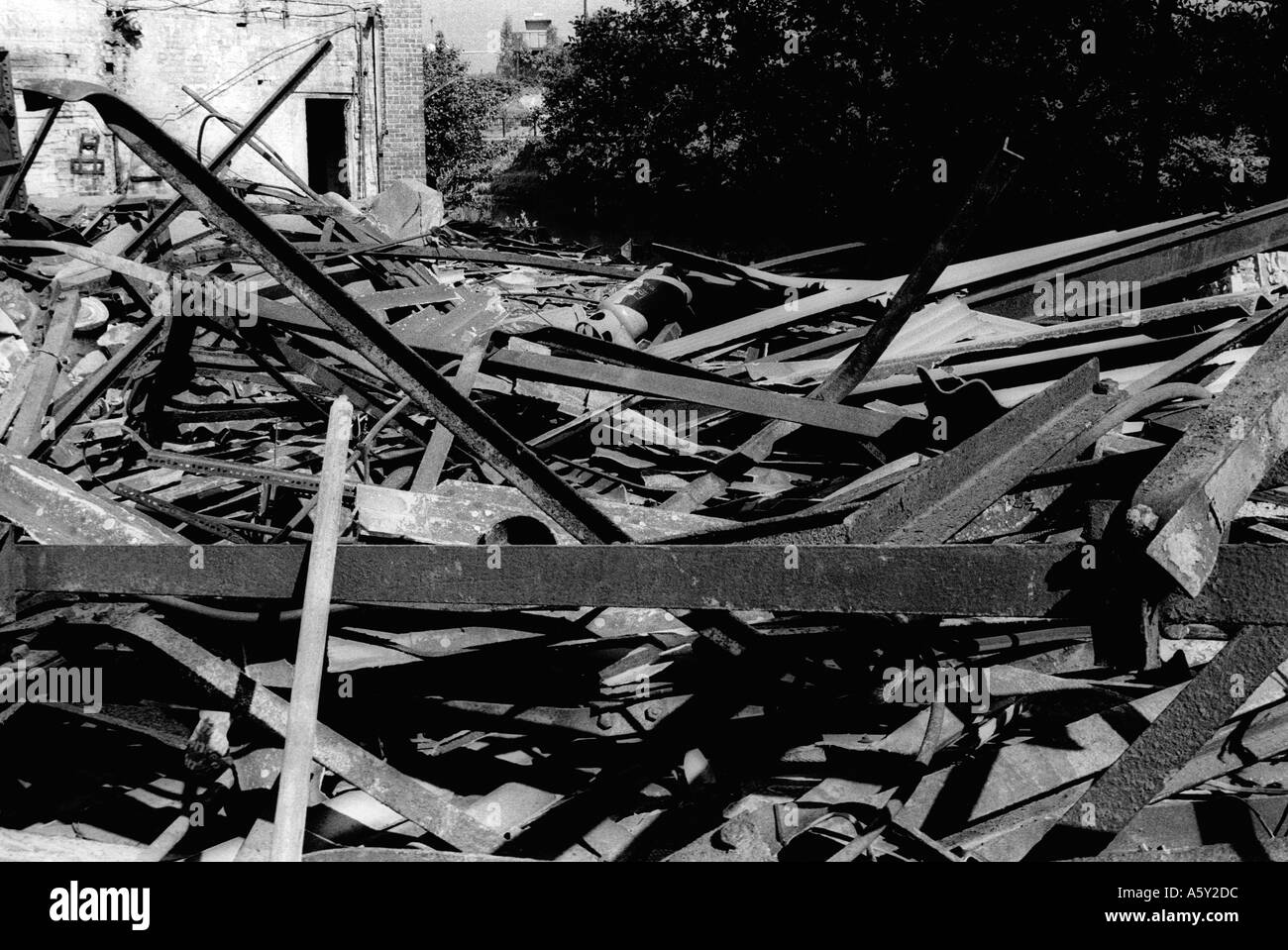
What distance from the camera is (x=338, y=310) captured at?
2168 millimetres

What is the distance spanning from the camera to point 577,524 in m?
2.28

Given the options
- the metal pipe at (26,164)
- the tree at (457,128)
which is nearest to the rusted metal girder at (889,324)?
the metal pipe at (26,164)

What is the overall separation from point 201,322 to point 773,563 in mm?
3271

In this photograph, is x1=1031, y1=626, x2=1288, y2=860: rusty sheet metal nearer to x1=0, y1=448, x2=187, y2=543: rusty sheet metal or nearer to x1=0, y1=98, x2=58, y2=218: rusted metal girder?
x1=0, y1=448, x2=187, y2=543: rusty sheet metal

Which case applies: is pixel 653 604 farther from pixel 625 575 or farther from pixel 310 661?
pixel 310 661

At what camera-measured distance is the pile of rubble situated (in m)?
1.87

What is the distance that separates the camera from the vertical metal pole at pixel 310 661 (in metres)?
1.77

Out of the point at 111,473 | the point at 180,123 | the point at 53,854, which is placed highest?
the point at 180,123

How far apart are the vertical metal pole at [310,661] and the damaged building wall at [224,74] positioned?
15.8 metres

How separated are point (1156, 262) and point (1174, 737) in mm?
4516

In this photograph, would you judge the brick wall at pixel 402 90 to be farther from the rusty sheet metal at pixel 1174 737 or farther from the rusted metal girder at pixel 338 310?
the rusty sheet metal at pixel 1174 737

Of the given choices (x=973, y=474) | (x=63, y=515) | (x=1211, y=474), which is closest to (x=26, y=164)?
(x=63, y=515)
